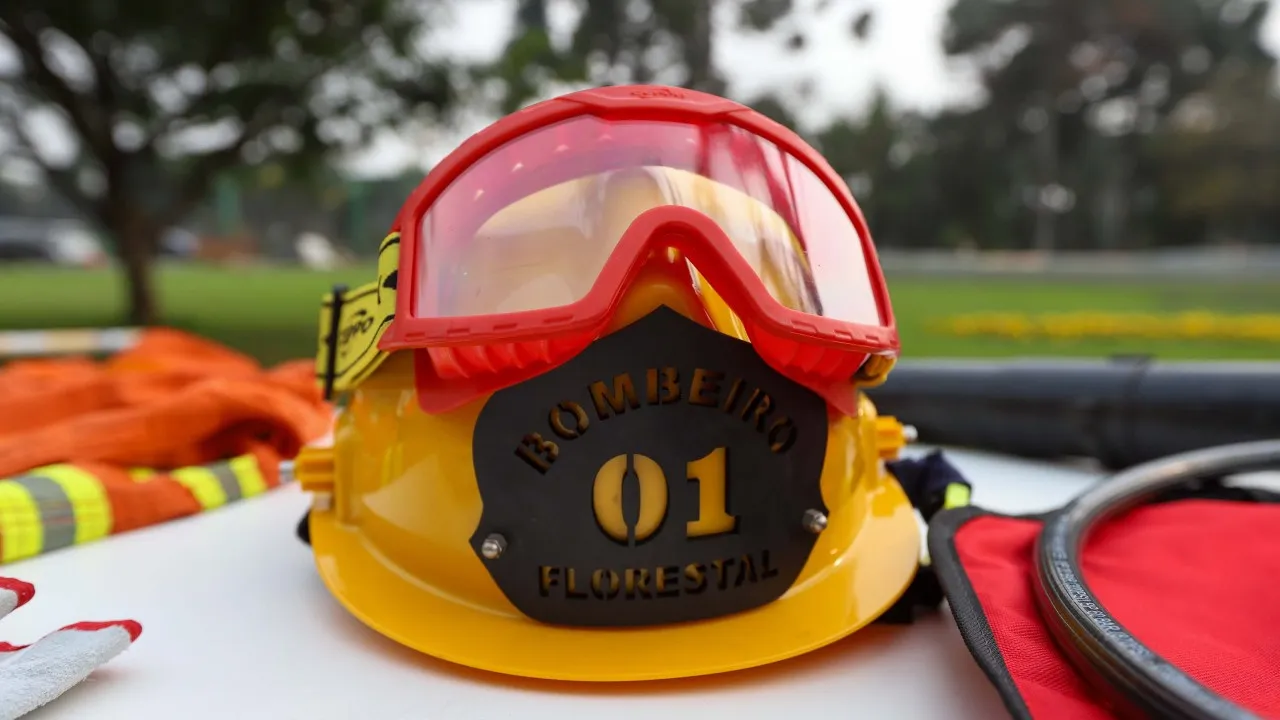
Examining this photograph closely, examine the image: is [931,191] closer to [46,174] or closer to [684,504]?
[46,174]

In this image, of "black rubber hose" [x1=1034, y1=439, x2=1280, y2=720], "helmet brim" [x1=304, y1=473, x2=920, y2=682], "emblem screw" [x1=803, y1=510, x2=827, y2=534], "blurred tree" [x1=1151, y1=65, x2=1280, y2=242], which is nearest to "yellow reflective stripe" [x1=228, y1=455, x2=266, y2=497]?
"helmet brim" [x1=304, y1=473, x2=920, y2=682]

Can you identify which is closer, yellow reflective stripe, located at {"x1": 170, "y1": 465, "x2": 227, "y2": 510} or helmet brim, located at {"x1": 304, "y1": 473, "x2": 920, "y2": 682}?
helmet brim, located at {"x1": 304, "y1": 473, "x2": 920, "y2": 682}

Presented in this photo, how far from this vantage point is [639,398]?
81cm

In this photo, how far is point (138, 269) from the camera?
7391mm

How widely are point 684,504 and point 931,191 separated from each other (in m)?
26.6

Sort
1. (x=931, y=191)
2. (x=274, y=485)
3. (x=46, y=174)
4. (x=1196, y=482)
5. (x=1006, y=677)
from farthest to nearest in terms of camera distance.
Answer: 1. (x=931, y=191)
2. (x=46, y=174)
3. (x=274, y=485)
4. (x=1196, y=482)
5. (x=1006, y=677)

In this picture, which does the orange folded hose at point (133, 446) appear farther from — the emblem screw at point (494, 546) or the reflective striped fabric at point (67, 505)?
the emblem screw at point (494, 546)

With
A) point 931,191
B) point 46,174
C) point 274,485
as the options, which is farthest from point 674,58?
point 931,191


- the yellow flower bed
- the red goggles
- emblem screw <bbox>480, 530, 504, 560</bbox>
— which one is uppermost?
the red goggles

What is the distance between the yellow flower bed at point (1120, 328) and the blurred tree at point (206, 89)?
16.2ft

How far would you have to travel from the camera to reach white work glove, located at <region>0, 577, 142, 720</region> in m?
0.71

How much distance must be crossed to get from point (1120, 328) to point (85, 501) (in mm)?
6631

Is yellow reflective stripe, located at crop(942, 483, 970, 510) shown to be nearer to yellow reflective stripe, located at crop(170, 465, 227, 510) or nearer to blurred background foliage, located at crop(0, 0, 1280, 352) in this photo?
blurred background foliage, located at crop(0, 0, 1280, 352)

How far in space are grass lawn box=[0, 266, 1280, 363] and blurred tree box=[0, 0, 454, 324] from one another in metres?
1.33
